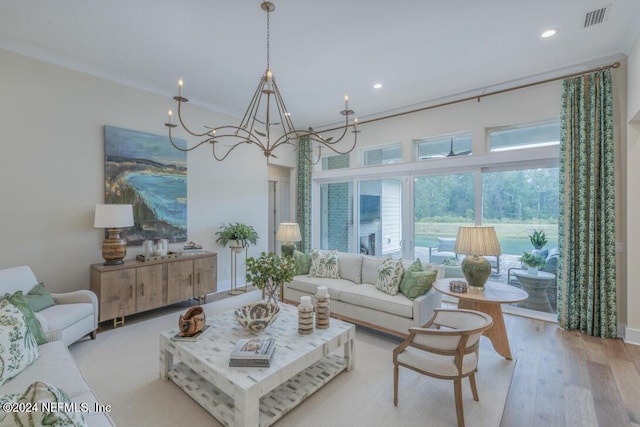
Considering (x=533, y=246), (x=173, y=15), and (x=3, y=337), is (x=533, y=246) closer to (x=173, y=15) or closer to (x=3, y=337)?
(x=173, y=15)

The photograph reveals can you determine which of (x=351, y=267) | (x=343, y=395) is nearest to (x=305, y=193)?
(x=351, y=267)

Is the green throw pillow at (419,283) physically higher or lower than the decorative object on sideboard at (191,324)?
higher

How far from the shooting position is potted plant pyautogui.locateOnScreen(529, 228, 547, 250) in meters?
4.00

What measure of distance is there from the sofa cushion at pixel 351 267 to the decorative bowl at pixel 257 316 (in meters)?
1.70

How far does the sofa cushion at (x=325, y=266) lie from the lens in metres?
4.27

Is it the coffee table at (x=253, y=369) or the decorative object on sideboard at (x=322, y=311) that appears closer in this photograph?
the coffee table at (x=253, y=369)

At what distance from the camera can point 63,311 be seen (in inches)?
114

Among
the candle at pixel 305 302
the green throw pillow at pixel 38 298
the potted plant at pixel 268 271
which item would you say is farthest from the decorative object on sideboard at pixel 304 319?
the green throw pillow at pixel 38 298

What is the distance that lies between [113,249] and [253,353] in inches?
108

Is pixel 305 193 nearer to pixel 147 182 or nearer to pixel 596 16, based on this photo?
pixel 147 182

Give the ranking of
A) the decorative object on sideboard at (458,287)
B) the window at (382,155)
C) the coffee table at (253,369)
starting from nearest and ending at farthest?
the coffee table at (253,369) → the decorative object on sideboard at (458,287) → the window at (382,155)

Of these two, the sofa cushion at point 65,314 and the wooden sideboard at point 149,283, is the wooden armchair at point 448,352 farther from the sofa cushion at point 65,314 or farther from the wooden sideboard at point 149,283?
the wooden sideboard at point 149,283

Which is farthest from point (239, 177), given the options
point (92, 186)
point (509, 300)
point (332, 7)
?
point (509, 300)

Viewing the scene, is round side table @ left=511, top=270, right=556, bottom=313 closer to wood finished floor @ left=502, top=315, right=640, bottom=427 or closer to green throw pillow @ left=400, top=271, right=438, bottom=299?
wood finished floor @ left=502, top=315, right=640, bottom=427
